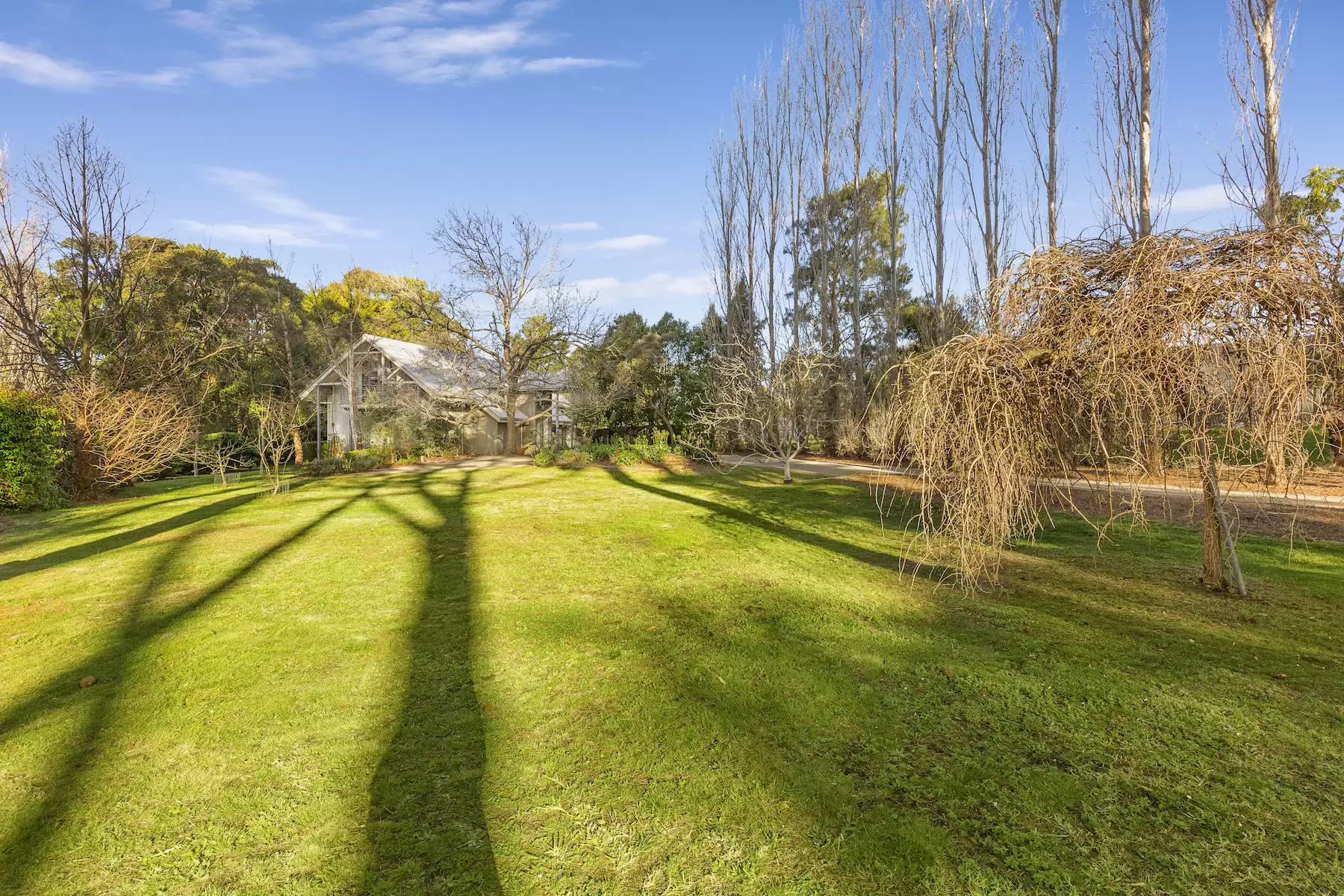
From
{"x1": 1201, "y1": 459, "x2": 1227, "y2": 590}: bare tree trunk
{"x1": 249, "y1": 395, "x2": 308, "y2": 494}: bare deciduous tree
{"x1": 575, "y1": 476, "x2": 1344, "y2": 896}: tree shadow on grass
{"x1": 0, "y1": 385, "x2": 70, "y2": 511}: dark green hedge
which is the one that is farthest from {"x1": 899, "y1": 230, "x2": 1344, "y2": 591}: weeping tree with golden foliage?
{"x1": 0, "y1": 385, "x2": 70, "y2": 511}: dark green hedge

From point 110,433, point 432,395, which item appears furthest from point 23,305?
point 432,395

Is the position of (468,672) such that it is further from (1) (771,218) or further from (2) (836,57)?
(2) (836,57)

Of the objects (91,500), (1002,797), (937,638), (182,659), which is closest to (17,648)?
(182,659)

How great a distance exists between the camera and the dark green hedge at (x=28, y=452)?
32.1 ft

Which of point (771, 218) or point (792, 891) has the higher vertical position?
point (771, 218)

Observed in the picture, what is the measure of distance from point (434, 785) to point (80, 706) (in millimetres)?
2429

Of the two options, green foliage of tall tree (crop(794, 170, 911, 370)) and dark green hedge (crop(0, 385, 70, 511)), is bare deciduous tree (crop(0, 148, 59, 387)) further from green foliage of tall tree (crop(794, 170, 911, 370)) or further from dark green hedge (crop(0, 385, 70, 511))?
green foliage of tall tree (crop(794, 170, 911, 370))

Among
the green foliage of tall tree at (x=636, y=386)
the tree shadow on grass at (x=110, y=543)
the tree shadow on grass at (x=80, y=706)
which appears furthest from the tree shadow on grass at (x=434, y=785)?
the green foliage of tall tree at (x=636, y=386)

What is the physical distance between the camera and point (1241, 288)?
402 cm

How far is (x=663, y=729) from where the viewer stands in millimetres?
3062

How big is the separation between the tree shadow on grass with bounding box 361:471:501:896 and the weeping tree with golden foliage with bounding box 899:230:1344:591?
3708mm

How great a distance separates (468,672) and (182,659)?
6.63 feet

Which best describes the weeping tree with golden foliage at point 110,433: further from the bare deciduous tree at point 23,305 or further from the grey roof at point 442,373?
the grey roof at point 442,373

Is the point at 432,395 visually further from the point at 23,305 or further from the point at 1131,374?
the point at 1131,374
